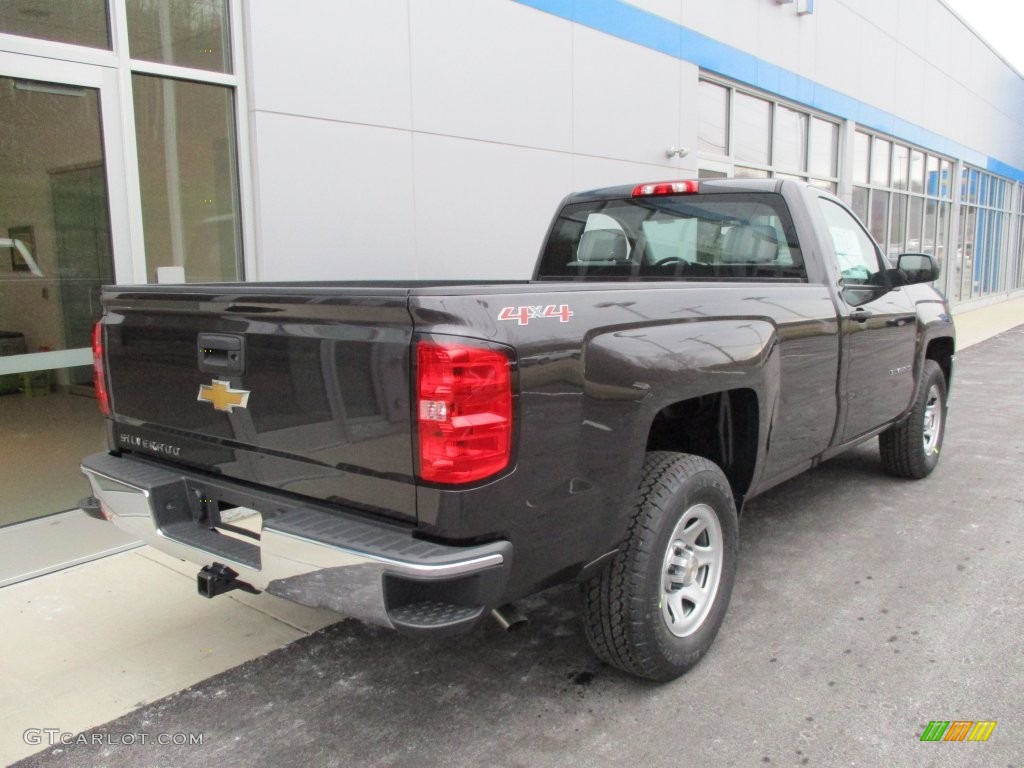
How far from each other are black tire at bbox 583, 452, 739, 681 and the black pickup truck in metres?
0.01

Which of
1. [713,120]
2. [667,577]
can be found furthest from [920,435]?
[713,120]

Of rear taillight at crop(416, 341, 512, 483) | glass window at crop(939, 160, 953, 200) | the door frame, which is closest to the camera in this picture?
rear taillight at crop(416, 341, 512, 483)

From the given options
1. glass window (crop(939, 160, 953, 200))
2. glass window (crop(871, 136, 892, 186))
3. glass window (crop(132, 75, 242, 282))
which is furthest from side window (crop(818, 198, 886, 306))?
glass window (crop(939, 160, 953, 200))

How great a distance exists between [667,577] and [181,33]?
14.6 ft

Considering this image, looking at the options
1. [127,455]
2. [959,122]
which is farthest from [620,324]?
[959,122]

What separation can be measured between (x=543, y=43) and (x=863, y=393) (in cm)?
475

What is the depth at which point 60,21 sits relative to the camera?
4.54m

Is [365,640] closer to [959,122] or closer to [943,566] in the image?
[943,566]

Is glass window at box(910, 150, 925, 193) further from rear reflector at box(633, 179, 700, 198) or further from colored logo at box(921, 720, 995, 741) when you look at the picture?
colored logo at box(921, 720, 995, 741)

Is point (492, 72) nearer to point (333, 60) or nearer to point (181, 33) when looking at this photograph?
point (333, 60)

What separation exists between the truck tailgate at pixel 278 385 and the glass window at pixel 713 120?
8620mm

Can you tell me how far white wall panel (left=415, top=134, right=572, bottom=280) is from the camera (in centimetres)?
659

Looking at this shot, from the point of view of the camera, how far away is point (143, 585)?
13.5 ft

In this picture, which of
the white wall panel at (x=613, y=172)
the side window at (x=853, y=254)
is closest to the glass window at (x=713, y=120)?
the white wall panel at (x=613, y=172)
